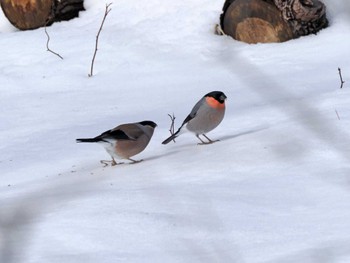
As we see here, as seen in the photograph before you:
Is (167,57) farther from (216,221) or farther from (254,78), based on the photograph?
(216,221)

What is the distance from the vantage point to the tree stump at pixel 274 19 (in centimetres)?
961

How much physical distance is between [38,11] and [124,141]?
4938 millimetres

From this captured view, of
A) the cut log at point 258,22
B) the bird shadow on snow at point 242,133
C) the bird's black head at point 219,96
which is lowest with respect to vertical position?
the cut log at point 258,22

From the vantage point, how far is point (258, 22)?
32.2 ft

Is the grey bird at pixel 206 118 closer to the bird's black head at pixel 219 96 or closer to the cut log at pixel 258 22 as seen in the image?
the bird's black head at pixel 219 96

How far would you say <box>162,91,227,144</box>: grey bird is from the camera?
22.3 feet

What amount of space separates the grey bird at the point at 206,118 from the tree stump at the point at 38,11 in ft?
14.5

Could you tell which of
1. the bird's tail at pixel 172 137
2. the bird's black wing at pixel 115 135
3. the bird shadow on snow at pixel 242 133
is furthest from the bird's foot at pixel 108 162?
the bird shadow on snow at pixel 242 133

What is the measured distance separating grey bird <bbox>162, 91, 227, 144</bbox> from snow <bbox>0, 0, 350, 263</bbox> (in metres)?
0.12

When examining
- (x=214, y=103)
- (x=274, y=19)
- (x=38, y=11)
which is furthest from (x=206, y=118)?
(x=38, y=11)

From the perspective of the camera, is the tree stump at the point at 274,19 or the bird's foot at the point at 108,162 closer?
the bird's foot at the point at 108,162

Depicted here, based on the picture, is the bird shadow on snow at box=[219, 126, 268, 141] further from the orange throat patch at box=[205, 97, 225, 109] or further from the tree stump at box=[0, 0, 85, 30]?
the tree stump at box=[0, 0, 85, 30]

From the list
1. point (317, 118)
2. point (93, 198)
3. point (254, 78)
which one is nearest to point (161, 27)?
point (254, 78)

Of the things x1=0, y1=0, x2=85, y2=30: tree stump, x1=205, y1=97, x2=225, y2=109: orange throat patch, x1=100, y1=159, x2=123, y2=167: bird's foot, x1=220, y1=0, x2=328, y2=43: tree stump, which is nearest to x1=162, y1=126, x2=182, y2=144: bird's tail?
x1=205, y1=97, x2=225, y2=109: orange throat patch
